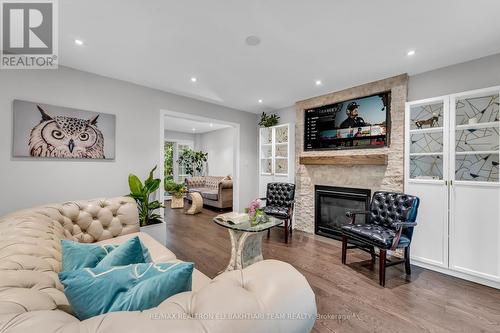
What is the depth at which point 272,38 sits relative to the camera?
7.32 feet

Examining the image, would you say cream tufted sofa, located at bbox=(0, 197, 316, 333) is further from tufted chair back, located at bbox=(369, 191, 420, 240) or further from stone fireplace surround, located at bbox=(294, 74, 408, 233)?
stone fireplace surround, located at bbox=(294, 74, 408, 233)

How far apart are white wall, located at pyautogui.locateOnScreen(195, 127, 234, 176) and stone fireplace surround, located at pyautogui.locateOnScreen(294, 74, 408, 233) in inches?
148

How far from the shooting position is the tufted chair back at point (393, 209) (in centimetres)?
261

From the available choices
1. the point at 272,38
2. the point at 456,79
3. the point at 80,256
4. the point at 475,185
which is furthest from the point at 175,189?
the point at 456,79

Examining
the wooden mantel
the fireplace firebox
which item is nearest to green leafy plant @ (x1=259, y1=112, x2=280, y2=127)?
the wooden mantel

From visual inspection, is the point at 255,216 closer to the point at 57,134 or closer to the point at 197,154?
the point at 57,134

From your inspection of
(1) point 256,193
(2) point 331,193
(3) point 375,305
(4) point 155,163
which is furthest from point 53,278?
(1) point 256,193

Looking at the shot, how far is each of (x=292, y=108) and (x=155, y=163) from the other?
3024mm

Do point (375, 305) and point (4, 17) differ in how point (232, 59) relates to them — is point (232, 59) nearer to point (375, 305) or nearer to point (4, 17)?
point (4, 17)

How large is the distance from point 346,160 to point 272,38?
7.50ft

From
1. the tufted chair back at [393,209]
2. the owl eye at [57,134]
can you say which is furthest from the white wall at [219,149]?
the tufted chair back at [393,209]

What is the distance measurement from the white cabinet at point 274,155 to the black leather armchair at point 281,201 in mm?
402

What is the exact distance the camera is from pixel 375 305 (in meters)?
2.04

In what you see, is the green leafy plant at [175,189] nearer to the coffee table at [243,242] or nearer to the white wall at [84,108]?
the white wall at [84,108]
